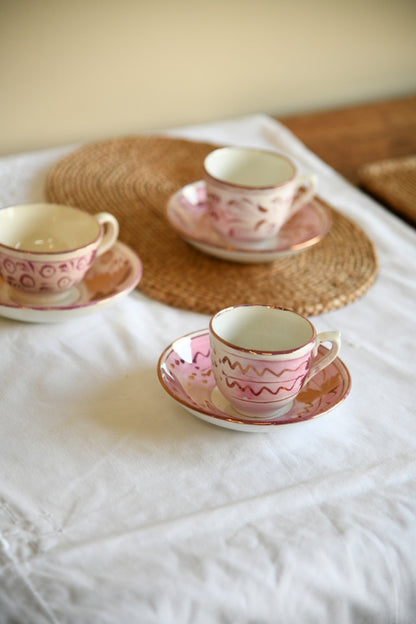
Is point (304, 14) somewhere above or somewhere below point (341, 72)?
above

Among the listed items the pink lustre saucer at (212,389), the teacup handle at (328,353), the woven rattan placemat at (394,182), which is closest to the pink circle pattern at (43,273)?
the pink lustre saucer at (212,389)

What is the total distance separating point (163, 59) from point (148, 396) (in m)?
0.70

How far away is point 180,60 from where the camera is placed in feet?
3.76

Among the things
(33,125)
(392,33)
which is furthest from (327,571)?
(392,33)

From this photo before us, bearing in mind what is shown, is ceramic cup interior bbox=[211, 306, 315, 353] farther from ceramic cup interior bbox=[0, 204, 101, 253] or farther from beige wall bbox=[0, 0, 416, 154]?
beige wall bbox=[0, 0, 416, 154]

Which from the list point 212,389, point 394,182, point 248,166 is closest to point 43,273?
point 212,389

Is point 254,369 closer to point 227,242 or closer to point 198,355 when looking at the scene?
point 198,355

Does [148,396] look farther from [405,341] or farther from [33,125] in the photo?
[33,125]

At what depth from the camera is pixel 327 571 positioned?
0.46m

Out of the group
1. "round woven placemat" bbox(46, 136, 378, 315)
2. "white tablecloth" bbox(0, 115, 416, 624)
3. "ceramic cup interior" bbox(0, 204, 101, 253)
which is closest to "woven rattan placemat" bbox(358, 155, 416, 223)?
"round woven placemat" bbox(46, 136, 378, 315)

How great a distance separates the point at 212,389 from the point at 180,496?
110 mm

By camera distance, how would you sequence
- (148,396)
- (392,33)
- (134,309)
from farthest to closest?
1. (392,33)
2. (134,309)
3. (148,396)

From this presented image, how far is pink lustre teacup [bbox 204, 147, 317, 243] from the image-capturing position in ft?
2.48

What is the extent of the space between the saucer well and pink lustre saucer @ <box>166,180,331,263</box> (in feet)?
0.27
